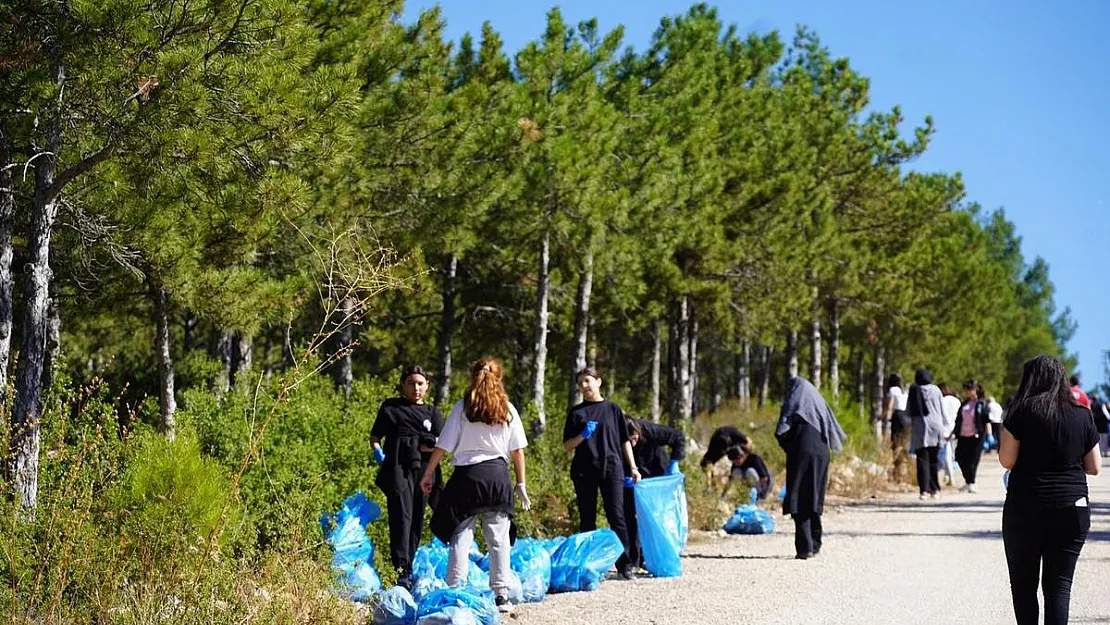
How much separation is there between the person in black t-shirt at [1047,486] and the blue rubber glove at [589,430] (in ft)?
14.5

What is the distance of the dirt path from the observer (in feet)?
28.8

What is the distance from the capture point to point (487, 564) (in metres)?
9.88

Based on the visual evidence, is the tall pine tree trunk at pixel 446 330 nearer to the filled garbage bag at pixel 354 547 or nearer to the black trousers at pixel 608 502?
the black trousers at pixel 608 502

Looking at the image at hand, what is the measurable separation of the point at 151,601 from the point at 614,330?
86.4 feet

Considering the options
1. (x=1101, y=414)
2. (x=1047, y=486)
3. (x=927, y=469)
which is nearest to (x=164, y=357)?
(x=1047, y=486)

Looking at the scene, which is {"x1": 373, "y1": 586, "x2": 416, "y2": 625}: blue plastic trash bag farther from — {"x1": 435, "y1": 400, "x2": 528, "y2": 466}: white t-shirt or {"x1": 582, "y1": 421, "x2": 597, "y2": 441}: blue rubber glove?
{"x1": 582, "y1": 421, "x2": 597, "y2": 441}: blue rubber glove

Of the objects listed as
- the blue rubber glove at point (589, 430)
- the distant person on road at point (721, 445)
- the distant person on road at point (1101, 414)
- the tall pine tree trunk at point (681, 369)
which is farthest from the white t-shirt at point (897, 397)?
the blue rubber glove at point (589, 430)

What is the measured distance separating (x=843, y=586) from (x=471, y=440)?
3375 mm

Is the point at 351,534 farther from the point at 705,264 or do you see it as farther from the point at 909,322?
the point at 909,322

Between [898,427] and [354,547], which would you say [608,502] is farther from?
[898,427]

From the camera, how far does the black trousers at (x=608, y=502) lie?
10.9 m

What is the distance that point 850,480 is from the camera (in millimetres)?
21156

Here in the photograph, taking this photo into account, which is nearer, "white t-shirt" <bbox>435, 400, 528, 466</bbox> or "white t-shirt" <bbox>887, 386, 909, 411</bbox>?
"white t-shirt" <bbox>435, 400, 528, 466</bbox>

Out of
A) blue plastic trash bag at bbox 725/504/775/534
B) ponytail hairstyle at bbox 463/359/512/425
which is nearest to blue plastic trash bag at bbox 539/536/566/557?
ponytail hairstyle at bbox 463/359/512/425
